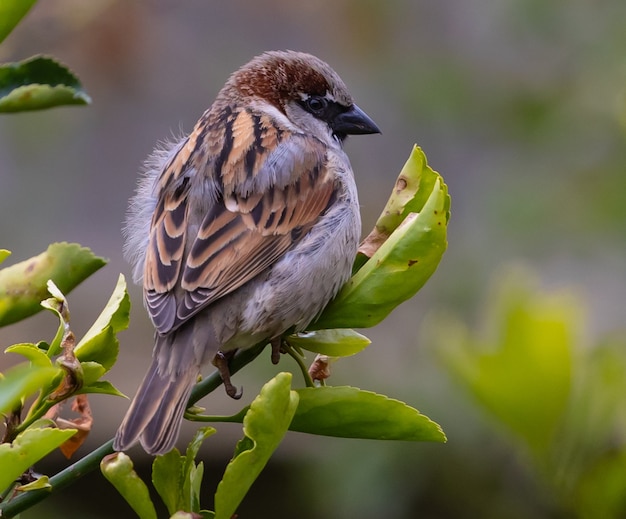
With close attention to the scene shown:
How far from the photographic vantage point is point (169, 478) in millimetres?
1458

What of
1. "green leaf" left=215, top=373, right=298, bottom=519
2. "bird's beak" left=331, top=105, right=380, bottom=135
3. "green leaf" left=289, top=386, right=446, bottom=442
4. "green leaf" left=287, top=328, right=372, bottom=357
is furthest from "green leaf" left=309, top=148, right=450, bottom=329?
"bird's beak" left=331, top=105, right=380, bottom=135

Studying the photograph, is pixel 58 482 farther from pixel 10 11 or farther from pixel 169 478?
pixel 10 11

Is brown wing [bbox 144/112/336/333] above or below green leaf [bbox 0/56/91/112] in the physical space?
below

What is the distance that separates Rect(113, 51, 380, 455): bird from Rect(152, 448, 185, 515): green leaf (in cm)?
25

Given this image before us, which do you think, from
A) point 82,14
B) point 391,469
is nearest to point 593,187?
point 391,469

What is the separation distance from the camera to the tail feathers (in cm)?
172

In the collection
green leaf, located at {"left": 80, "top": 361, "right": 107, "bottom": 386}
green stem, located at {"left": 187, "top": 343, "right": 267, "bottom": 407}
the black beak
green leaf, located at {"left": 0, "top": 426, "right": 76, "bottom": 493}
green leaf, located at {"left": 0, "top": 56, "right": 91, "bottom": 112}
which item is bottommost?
green leaf, located at {"left": 0, "top": 426, "right": 76, "bottom": 493}

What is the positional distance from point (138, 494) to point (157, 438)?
1.27 feet

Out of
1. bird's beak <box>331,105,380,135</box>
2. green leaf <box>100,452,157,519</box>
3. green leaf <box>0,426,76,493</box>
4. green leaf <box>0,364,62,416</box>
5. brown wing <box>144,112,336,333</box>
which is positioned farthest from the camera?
bird's beak <box>331,105,380,135</box>

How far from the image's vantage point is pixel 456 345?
1.56 m

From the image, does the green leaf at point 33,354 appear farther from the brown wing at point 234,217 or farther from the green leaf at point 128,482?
the brown wing at point 234,217

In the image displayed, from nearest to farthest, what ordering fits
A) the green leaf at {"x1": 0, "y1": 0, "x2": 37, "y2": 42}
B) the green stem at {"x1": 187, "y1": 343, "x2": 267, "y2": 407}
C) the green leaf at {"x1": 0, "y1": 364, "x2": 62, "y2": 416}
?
1. the green leaf at {"x1": 0, "y1": 364, "x2": 62, "y2": 416}
2. the green leaf at {"x1": 0, "y1": 0, "x2": 37, "y2": 42}
3. the green stem at {"x1": 187, "y1": 343, "x2": 267, "y2": 407}

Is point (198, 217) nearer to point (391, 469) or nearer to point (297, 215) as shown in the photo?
point (297, 215)

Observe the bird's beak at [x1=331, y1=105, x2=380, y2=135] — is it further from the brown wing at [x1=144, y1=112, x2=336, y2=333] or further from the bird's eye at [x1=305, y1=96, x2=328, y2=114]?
the brown wing at [x1=144, y1=112, x2=336, y2=333]
